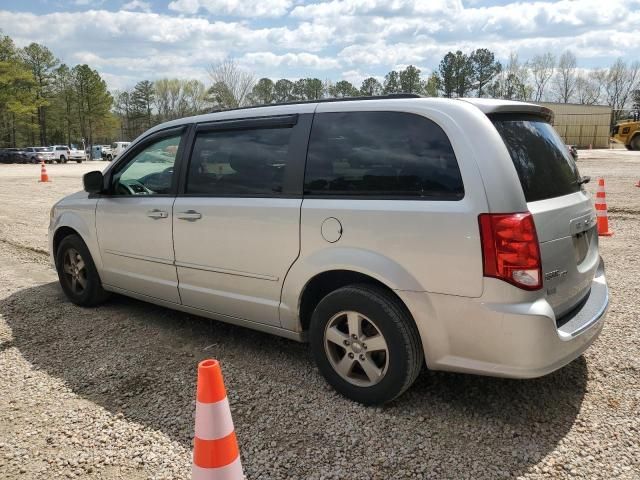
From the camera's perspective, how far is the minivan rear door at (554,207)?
278cm

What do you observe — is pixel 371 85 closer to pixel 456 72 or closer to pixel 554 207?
pixel 456 72

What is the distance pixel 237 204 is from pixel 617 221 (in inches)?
332

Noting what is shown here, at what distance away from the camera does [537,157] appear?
9.93 feet

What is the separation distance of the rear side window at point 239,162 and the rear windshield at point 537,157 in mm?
1380

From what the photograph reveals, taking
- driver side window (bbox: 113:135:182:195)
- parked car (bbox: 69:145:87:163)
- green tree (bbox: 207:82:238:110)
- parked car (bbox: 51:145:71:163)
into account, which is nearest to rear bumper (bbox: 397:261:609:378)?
driver side window (bbox: 113:135:182:195)

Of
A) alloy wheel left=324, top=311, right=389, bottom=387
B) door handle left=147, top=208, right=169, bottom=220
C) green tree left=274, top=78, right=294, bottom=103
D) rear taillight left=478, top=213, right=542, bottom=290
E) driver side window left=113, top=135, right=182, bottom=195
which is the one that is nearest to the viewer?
rear taillight left=478, top=213, right=542, bottom=290

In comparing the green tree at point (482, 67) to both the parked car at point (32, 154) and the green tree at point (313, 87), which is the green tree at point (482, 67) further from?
the parked car at point (32, 154)

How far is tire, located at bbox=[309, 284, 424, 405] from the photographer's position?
292cm

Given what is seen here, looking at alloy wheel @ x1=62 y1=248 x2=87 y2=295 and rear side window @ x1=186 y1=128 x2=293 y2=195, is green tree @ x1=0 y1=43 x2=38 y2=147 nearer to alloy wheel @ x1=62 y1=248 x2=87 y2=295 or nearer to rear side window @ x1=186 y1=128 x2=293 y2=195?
alloy wheel @ x1=62 y1=248 x2=87 y2=295

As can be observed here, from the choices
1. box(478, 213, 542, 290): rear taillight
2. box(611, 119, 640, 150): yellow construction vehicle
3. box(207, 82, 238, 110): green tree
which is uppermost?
box(207, 82, 238, 110): green tree

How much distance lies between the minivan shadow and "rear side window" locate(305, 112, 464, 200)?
4.21 feet

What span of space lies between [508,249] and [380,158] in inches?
35.3

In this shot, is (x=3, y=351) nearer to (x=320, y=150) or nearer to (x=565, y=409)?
(x=320, y=150)

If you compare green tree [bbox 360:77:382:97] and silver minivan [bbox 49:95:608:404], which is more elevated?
green tree [bbox 360:77:382:97]
